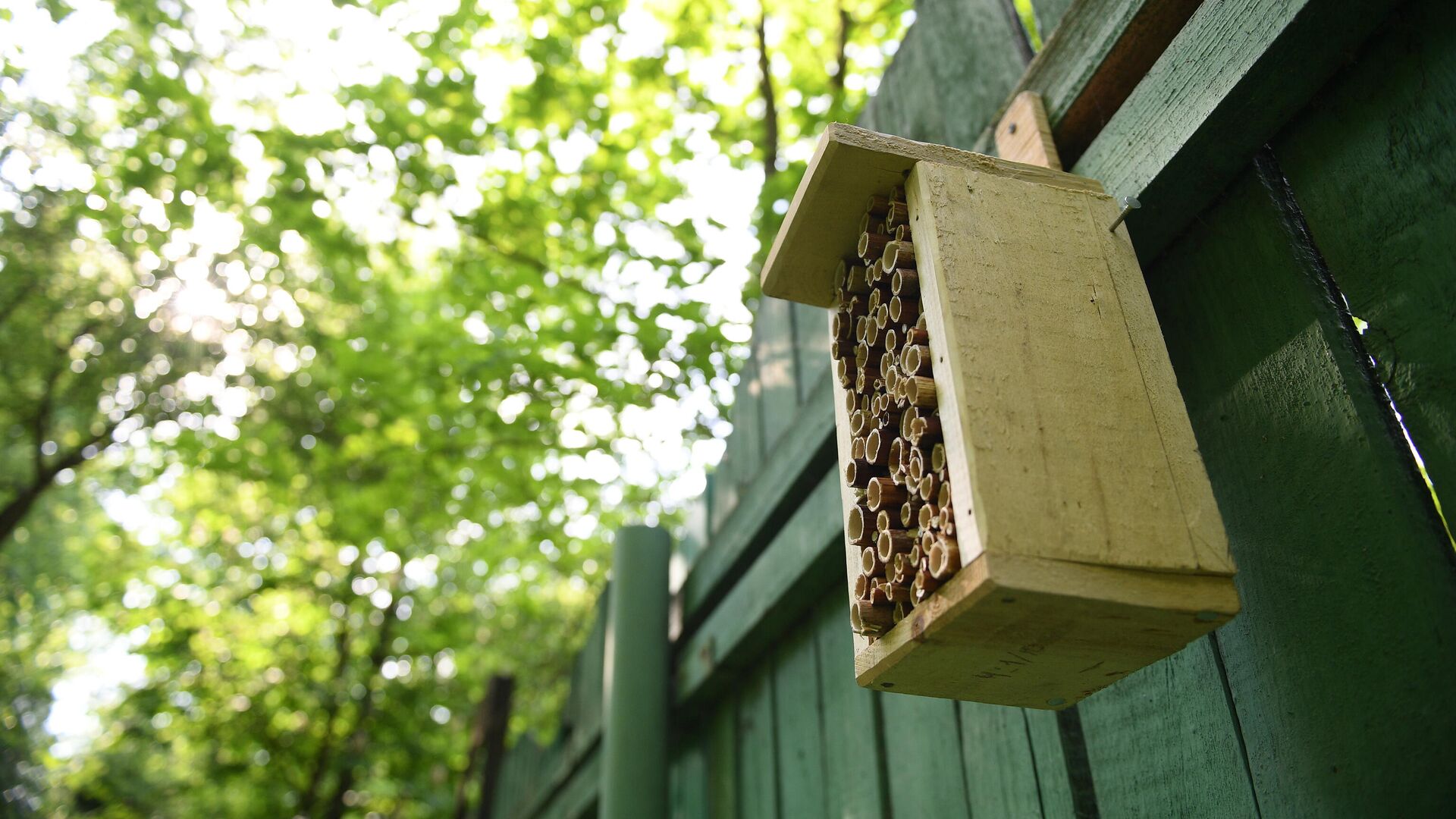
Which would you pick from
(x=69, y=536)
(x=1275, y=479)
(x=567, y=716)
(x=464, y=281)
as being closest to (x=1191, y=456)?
(x=1275, y=479)

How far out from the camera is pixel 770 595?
231 cm

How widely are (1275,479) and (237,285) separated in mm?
9408

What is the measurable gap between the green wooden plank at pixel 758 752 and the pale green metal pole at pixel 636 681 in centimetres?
36

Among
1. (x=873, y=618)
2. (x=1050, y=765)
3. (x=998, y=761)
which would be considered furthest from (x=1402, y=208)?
(x=998, y=761)

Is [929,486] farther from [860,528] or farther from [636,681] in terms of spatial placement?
[636,681]

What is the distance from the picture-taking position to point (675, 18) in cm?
507

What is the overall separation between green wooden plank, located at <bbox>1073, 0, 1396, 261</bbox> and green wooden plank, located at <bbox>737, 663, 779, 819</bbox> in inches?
61.3

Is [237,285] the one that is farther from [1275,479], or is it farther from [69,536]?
[1275,479]

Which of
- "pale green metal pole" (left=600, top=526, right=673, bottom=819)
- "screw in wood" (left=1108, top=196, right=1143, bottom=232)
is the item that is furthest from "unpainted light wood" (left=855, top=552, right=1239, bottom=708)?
"pale green metal pole" (left=600, top=526, right=673, bottom=819)

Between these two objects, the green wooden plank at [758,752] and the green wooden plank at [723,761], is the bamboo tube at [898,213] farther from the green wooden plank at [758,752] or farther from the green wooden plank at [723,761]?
the green wooden plank at [723,761]

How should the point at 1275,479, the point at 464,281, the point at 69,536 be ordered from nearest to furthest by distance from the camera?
the point at 1275,479 < the point at 464,281 < the point at 69,536

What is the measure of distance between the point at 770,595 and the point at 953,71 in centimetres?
124

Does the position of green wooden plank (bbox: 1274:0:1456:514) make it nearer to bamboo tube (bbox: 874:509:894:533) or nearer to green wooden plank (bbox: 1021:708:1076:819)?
bamboo tube (bbox: 874:509:894:533)

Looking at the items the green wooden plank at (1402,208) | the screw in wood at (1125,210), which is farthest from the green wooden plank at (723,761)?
the green wooden plank at (1402,208)
